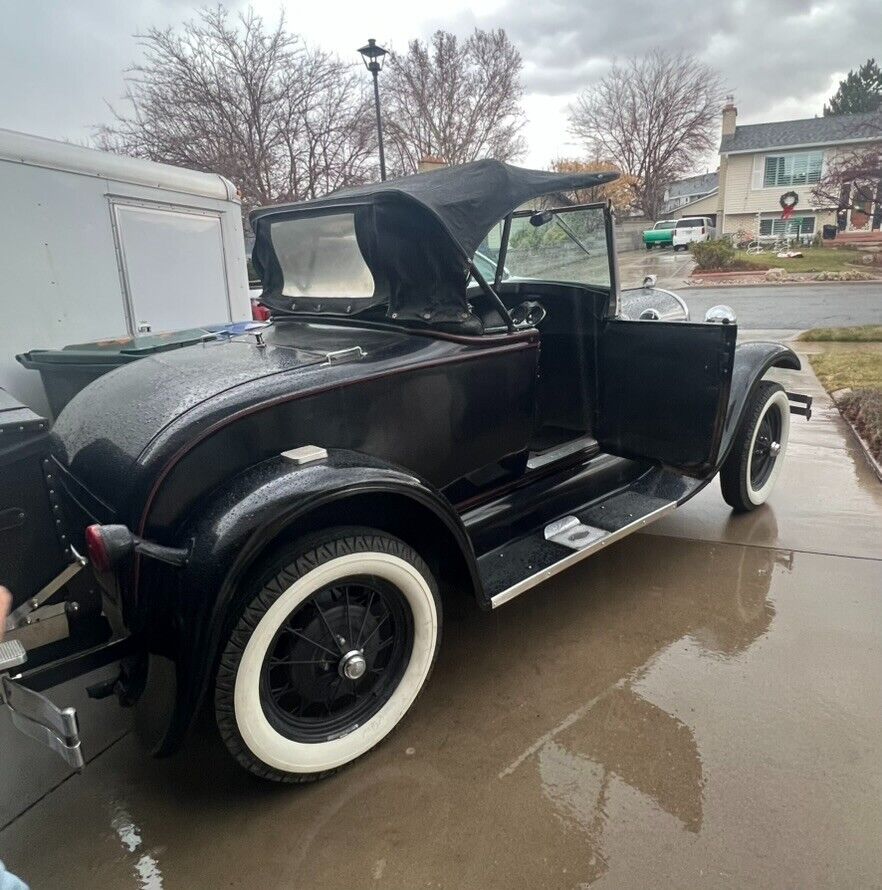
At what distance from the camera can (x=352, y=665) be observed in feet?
7.09

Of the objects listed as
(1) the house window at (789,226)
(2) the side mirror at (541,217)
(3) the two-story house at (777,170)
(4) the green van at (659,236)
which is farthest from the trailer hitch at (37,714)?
(1) the house window at (789,226)

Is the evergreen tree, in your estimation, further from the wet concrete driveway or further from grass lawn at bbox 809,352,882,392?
the wet concrete driveway

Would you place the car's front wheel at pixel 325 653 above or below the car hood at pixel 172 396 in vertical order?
below

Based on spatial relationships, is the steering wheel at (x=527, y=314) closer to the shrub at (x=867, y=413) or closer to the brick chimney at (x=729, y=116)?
the shrub at (x=867, y=413)

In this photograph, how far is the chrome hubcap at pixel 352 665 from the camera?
7.07ft

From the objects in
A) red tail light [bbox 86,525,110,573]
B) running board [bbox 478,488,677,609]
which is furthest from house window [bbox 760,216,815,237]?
red tail light [bbox 86,525,110,573]

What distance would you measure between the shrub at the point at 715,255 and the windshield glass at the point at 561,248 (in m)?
23.5

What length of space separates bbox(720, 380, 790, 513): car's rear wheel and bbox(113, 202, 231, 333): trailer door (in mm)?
4811

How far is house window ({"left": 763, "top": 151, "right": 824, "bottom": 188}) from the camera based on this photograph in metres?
35.1

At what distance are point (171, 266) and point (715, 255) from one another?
2332 cm

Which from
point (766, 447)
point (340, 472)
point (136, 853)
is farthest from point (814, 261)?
point (136, 853)

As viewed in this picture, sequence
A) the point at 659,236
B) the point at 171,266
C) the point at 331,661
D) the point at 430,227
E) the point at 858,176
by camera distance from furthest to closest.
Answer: the point at 659,236 < the point at 858,176 < the point at 171,266 < the point at 430,227 < the point at 331,661

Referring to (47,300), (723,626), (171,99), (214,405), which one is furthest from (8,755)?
(171,99)

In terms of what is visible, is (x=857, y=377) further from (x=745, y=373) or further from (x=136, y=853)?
(x=136, y=853)
